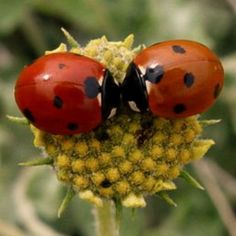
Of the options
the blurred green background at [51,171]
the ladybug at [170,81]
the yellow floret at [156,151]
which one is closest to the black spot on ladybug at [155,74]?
the ladybug at [170,81]

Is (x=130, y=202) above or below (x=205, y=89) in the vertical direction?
below

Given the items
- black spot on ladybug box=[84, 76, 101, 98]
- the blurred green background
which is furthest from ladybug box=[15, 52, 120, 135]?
the blurred green background

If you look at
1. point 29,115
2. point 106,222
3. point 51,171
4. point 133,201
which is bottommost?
point 51,171

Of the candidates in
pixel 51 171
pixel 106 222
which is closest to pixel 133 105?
pixel 106 222

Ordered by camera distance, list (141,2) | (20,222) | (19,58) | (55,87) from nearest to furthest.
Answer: (55,87) < (20,222) < (141,2) < (19,58)

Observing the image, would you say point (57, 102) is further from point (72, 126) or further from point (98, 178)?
point (98, 178)

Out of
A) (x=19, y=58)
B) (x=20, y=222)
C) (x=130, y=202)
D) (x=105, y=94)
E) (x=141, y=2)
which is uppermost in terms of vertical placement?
(x=105, y=94)

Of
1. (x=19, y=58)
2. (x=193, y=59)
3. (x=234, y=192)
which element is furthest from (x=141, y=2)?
(x=193, y=59)

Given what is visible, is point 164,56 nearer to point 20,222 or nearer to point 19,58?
point 20,222
